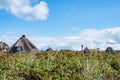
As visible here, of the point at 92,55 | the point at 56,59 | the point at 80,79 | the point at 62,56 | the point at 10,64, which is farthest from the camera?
the point at 92,55

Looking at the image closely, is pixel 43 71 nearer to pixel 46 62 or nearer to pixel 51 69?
pixel 51 69

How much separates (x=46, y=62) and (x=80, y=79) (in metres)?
1.84

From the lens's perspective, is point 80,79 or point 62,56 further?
point 62,56

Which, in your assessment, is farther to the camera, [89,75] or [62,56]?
[62,56]

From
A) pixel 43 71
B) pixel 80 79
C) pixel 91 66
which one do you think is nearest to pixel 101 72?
pixel 91 66

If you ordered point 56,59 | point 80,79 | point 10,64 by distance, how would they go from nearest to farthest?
point 80,79
point 10,64
point 56,59

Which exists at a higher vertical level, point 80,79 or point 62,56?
point 62,56

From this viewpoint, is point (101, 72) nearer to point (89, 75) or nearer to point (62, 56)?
point (89, 75)

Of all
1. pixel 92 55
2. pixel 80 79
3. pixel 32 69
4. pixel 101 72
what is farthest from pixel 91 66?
pixel 92 55

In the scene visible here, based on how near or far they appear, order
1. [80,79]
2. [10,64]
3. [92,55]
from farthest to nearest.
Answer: [92,55] < [10,64] < [80,79]

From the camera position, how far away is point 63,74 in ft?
32.4

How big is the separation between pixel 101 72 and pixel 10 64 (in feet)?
9.39

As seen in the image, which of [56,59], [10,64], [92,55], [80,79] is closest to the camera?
[80,79]

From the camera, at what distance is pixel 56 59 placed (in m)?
11.6
